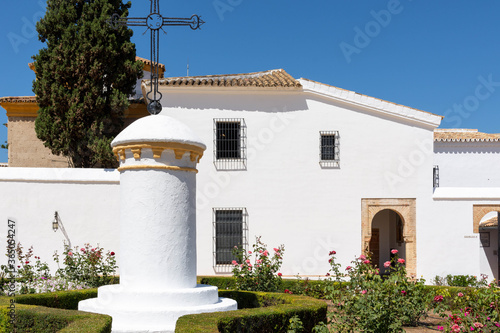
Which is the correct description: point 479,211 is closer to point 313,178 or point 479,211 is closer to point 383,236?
point 313,178

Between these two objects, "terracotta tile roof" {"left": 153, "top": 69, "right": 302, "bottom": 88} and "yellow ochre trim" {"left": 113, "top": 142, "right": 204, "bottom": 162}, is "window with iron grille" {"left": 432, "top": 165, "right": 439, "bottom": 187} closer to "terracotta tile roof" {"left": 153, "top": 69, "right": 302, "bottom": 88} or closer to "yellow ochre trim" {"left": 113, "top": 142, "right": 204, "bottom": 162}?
"terracotta tile roof" {"left": 153, "top": 69, "right": 302, "bottom": 88}

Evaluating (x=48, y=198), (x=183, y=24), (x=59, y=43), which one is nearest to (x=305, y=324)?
(x=183, y=24)

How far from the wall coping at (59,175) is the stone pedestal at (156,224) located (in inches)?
303

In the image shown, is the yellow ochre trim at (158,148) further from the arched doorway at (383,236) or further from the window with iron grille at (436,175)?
the window with iron grille at (436,175)

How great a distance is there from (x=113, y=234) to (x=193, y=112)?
3830 mm

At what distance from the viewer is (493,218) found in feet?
61.1

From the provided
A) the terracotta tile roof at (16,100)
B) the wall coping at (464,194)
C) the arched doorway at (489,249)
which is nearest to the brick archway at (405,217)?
the wall coping at (464,194)

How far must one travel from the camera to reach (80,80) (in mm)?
14586

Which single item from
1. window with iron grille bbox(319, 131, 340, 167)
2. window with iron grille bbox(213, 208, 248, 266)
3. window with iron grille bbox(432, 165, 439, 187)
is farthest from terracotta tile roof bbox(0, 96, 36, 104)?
window with iron grille bbox(432, 165, 439, 187)

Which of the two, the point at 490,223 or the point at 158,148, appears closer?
the point at 158,148

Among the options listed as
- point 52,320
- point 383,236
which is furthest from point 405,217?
point 52,320

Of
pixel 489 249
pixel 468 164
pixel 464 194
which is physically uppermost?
pixel 468 164

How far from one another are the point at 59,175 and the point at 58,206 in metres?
0.78

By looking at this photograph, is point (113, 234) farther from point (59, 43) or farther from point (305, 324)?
point (305, 324)
